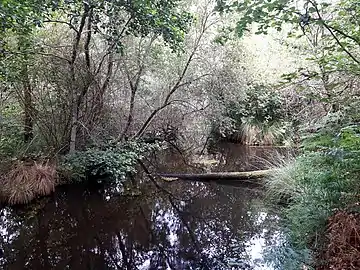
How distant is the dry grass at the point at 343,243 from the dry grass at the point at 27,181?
192 inches

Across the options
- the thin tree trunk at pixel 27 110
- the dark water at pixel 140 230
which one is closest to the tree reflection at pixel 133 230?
the dark water at pixel 140 230

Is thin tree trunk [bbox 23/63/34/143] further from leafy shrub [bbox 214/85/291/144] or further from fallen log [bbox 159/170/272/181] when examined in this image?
leafy shrub [bbox 214/85/291/144]

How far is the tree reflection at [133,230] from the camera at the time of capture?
4.22m

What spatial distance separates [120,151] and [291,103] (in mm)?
6343

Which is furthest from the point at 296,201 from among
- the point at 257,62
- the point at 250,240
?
the point at 257,62

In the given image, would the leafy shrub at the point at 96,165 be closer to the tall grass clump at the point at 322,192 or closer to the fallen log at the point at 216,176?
the fallen log at the point at 216,176

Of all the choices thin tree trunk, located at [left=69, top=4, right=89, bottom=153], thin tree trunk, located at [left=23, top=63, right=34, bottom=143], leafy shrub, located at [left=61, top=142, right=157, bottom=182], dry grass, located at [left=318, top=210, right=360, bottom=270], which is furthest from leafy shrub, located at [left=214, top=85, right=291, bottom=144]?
dry grass, located at [left=318, top=210, right=360, bottom=270]

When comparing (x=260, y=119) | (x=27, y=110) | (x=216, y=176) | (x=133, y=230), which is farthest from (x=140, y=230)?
(x=260, y=119)

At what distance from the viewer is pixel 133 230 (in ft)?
16.9

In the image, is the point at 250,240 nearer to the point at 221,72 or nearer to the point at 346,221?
the point at 346,221

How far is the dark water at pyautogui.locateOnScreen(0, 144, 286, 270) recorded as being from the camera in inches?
166

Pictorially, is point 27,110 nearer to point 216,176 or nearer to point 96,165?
point 96,165

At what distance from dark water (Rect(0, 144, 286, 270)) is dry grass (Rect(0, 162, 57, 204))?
0.20 metres

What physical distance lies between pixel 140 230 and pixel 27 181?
2395 mm
